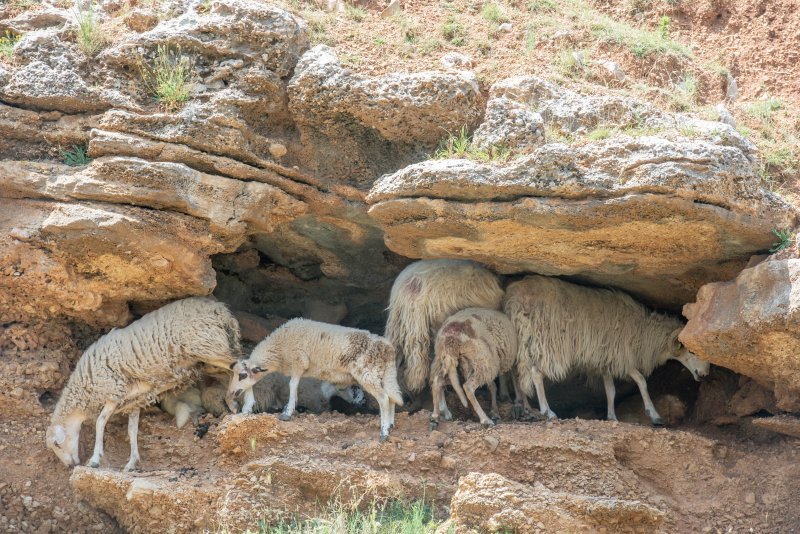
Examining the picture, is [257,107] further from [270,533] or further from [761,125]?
[761,125]

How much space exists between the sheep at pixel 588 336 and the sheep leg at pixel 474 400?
0.68 m

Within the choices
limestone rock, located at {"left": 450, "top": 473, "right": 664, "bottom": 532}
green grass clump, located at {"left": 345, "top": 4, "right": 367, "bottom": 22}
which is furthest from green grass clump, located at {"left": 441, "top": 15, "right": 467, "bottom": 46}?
limestone rock, located at {"left": 450, "top": 473, "right": 664, "bottom": 532}

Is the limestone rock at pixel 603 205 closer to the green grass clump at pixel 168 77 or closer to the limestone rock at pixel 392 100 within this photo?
the limestone rock at pixel 392 100

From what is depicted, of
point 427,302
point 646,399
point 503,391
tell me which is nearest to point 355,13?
point 427,302

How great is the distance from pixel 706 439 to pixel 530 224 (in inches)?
95.4

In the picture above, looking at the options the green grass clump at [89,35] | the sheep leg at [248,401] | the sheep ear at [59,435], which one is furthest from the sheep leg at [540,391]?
the green grass clump at [89,35]

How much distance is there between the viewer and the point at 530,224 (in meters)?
7.56

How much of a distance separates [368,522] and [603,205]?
2.96 metres

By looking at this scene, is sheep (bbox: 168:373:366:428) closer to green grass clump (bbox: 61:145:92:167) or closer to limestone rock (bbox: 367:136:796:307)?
limestone rock (bbox: 367:136:796:307)

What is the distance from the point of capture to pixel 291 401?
8.19 metres

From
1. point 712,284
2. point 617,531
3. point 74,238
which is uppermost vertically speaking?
point 712,284

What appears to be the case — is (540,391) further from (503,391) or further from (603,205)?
(603,205)

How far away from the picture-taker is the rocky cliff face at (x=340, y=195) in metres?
7.21

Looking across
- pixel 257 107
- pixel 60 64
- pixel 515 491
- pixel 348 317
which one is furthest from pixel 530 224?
pixel 60 64
